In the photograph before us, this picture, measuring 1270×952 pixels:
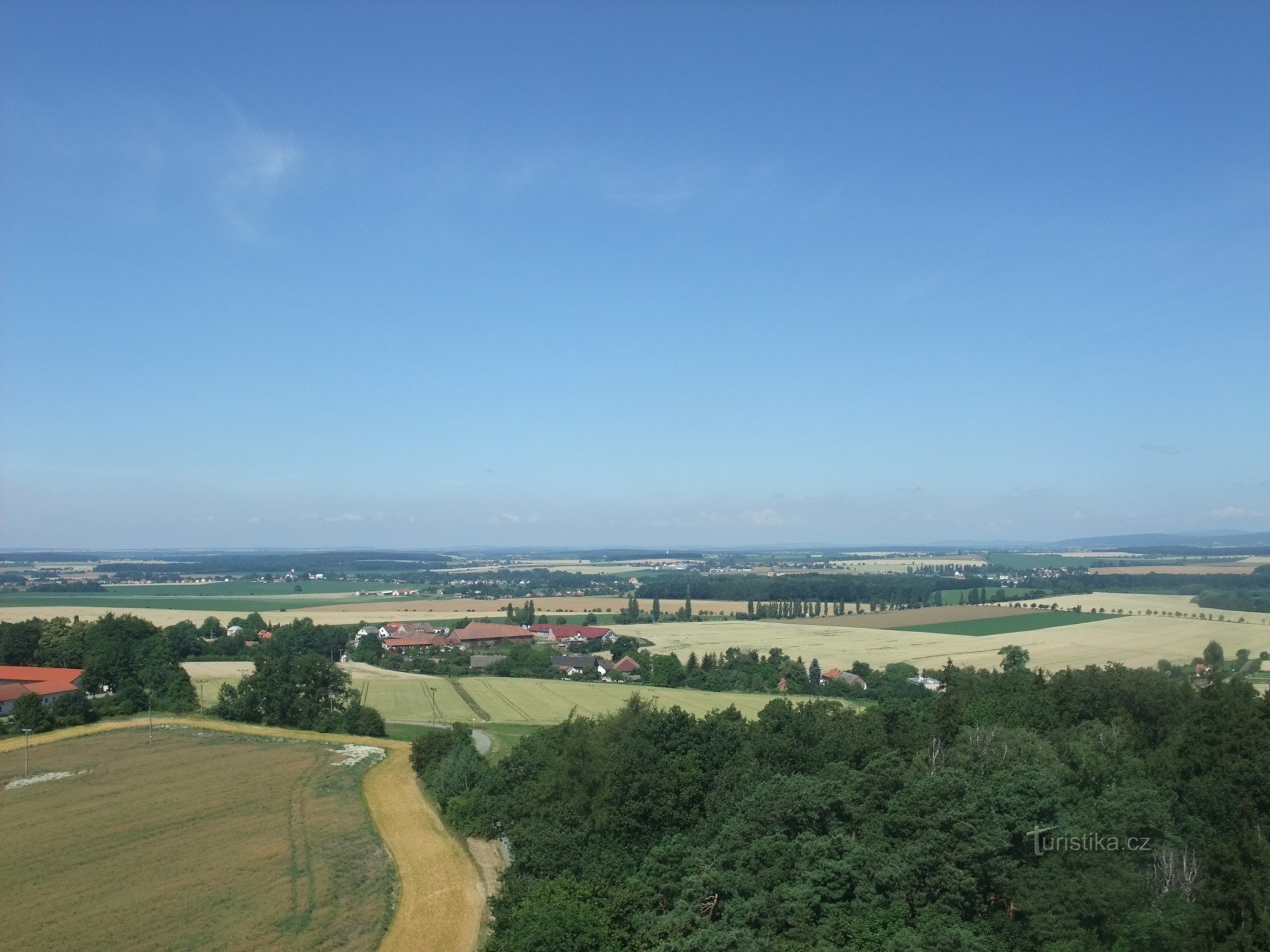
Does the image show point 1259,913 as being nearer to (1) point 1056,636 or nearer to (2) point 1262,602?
(1) point 1056,636

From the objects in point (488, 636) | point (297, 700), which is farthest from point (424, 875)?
point (488, 636)

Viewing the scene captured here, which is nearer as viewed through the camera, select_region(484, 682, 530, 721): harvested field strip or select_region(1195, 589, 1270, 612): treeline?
select_region(484, 682, 530, 721): harvested field strip

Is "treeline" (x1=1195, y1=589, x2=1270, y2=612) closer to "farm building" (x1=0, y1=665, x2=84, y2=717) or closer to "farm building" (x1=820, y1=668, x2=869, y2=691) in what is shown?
"farm building" (x1=820, y1=668, x2=869, y2=691)

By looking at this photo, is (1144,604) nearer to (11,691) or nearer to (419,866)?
(419,866)

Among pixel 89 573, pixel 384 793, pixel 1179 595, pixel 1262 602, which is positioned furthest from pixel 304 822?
pixel 89 573

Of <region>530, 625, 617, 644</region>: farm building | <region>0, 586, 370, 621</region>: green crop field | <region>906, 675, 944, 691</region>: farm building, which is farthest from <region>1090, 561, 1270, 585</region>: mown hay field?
<region>0, 586, 370, 621</region>: green crop field
